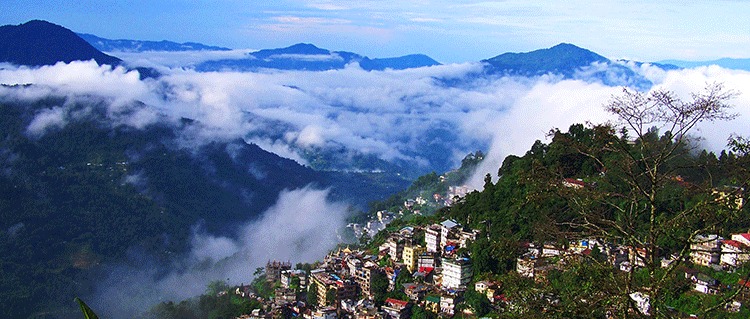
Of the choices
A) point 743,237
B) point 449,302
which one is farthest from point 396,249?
point 743,237

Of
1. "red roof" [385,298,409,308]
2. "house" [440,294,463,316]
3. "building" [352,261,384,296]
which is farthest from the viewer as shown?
"building" [352,261,384,296]

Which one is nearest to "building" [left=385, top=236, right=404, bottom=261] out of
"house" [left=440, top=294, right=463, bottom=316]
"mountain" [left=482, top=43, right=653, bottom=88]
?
"house" [left=440, top=294, right=463, bottom=316]

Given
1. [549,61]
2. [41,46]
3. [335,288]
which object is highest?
[41,46]

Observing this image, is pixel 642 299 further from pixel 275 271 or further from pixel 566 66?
pixel 566 66

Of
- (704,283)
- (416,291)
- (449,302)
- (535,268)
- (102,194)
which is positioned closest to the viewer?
(535,268)

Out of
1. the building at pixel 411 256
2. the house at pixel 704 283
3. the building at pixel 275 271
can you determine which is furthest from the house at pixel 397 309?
the building at pixel 275 271

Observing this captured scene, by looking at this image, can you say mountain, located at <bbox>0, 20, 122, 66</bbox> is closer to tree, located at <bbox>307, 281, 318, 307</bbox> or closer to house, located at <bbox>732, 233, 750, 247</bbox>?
tree, located at <bbox>307, 281, 318, 307</bbox>

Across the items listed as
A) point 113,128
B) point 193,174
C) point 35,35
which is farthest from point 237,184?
point 35,35

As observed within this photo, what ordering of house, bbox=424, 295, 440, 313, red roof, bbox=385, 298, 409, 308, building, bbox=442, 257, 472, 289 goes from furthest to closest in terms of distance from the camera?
building, bbox=442, 257, 472, 289, red roof, bbox=385, 298, 409, 308, house, bbox=424, 295, 440, 313
